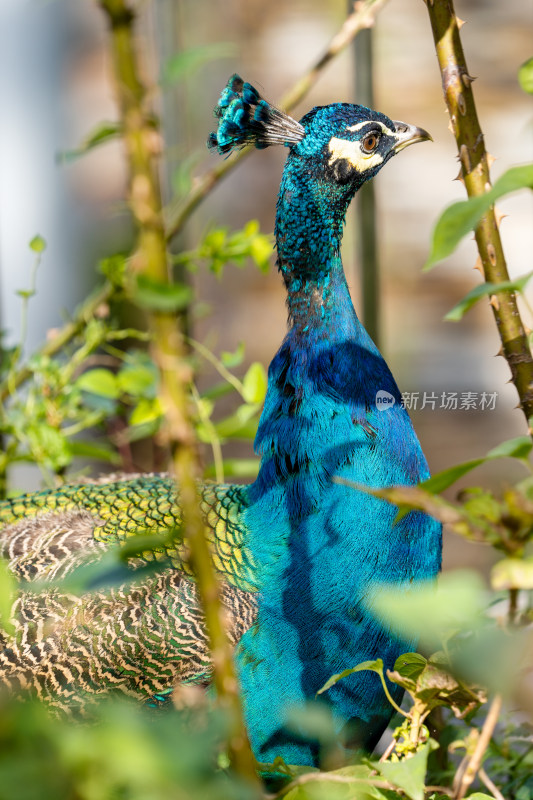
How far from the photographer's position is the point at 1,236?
235 centimetres

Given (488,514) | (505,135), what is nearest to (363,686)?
(488,514)

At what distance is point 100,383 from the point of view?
1.62 m

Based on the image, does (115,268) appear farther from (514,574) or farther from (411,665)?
(514,574)

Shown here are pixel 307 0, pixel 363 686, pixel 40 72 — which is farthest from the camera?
pixel 307 0

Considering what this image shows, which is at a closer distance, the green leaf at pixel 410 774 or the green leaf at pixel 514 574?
the green leaf at pixel 514 574

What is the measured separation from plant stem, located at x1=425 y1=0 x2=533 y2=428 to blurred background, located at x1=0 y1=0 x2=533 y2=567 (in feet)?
4.55

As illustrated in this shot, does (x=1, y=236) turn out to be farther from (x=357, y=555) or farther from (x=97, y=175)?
(x=357, y=555)

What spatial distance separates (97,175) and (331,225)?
1.30m

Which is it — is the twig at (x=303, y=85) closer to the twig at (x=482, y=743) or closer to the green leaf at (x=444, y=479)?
the green leaf at (x=444, y=479)

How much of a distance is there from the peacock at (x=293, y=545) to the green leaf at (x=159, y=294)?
75cm

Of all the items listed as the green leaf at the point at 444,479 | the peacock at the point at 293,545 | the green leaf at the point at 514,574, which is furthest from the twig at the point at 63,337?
the green leaf at the point at 514,574

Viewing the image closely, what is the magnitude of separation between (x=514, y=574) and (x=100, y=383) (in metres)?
1.26

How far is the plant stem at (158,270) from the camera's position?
15.8 inches

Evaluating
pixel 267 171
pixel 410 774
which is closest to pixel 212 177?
pixel 267 171
